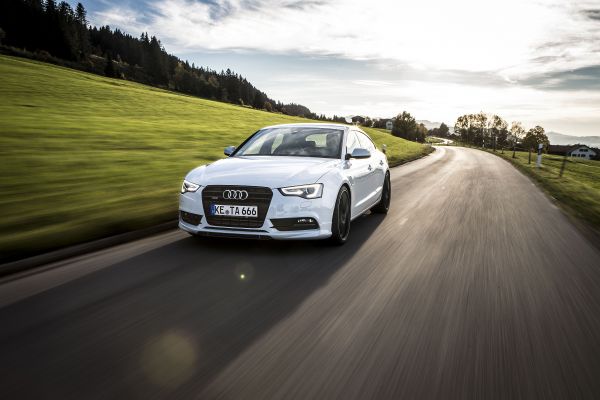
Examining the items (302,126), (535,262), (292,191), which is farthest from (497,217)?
(292,191)

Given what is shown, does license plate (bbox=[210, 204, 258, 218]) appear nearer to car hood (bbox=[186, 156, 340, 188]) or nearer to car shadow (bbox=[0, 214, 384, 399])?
car hood (bbox=[186, 156, 340, 188])

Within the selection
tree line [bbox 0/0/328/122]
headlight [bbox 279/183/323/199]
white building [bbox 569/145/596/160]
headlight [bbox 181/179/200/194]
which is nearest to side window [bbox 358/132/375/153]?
headlight [bbox 279/183/323/199]

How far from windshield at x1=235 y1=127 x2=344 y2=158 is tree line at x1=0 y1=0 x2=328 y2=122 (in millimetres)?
64705

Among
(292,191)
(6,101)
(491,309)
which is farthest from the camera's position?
(6,101)

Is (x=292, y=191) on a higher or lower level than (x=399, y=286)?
higher

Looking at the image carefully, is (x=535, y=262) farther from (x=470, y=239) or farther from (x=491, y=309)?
(x=491, y=309)

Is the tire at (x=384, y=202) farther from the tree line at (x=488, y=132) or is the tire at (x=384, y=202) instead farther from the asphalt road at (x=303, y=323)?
the tree line at (x=488, y=132)

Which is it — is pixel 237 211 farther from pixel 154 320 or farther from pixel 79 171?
pixel 79 171

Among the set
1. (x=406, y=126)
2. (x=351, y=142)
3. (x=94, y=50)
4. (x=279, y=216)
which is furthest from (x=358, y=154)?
(x=94, y=50)

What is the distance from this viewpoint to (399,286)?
441 cm

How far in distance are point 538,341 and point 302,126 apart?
4.92 meters

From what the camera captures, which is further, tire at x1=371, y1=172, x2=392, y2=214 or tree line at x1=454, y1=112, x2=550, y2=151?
tree line at x1=454, y1=112, x2=550, y2=151

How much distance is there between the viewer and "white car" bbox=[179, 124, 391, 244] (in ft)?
17.2

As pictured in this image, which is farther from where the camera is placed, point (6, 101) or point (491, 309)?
point (6, 101)
